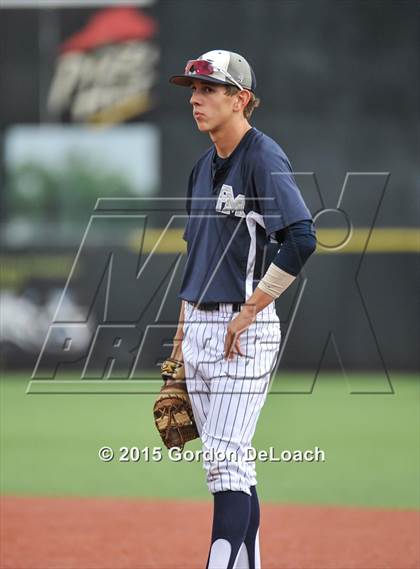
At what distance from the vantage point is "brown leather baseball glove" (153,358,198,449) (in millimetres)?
3109

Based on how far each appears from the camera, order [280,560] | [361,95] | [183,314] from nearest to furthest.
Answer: [183,314] → [280,560] → [361,95]

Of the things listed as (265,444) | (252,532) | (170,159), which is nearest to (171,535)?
(252,532)

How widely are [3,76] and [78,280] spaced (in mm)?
2265

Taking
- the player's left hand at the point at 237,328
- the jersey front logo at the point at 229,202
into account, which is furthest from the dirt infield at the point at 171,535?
the jersey front logo at the point at 229,202

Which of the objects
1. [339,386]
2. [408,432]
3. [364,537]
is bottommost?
[364,537]

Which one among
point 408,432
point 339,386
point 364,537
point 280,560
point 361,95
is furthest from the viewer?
point 361,95

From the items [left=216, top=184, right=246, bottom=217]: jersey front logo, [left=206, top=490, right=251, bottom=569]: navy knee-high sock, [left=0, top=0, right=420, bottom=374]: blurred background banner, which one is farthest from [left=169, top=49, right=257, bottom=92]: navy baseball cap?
[left=0, top=0, right=420, bottom=374]: blurred background banner

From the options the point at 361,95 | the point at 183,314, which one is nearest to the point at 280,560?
the point at 183,314

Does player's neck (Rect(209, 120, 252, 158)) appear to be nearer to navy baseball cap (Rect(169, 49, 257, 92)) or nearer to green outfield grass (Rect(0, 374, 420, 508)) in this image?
navy baseball cap (Rect(169, 49, 257, 92))

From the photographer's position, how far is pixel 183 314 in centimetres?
313

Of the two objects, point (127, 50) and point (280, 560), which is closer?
point (280, 560)

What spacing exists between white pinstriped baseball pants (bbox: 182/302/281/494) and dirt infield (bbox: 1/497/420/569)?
3.27ft

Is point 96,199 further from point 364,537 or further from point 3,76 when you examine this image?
point 364,537

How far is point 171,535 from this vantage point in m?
4.38
